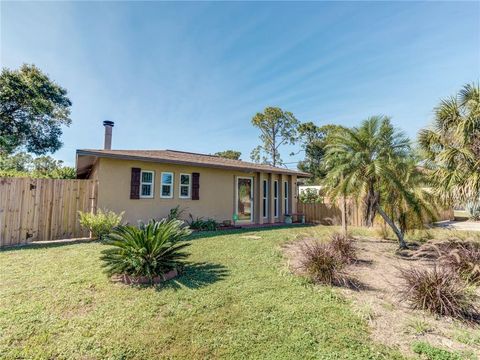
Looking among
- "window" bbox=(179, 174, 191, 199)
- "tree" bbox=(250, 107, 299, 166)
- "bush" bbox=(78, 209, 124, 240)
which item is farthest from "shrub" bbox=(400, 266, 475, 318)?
"tree" bbox=(250, 107, 299, 166)

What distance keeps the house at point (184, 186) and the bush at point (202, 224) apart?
1.48ft

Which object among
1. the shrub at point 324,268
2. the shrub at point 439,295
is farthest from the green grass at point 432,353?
the shrub at point 324,268

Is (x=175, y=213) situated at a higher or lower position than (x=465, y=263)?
higher

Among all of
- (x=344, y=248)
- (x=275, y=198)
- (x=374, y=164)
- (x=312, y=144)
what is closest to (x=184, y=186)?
(x=275, y=198)

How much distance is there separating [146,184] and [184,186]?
176cm

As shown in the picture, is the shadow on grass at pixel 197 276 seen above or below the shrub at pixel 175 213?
below

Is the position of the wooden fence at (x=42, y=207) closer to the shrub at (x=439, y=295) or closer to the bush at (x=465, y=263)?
the shrub at (x=439, y=295)

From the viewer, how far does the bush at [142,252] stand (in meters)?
4.60

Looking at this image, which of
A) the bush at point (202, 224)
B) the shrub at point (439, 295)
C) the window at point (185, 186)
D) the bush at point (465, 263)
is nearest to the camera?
the shrub at point (439, 295)

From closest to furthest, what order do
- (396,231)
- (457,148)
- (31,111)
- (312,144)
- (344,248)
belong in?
(344,248) → (457,148) → (396,231) → (31,111) → (312,144)

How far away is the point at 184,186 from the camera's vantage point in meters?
11.6

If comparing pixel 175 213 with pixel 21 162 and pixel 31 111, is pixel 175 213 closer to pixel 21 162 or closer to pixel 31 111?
pixel 31 111

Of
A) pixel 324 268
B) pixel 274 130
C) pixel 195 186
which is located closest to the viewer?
pixel 324 268

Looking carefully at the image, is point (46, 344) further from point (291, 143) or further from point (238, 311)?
point (291, 143)
